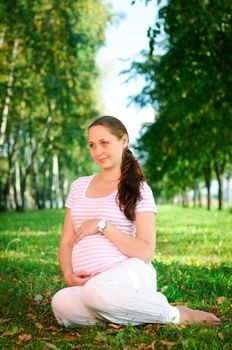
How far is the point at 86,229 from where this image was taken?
450cm

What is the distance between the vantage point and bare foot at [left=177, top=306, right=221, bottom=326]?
4.56 meters

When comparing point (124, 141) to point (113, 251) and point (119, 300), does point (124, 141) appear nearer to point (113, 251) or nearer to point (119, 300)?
point (113, 251)

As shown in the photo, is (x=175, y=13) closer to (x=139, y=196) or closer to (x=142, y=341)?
(x=139, y=196)

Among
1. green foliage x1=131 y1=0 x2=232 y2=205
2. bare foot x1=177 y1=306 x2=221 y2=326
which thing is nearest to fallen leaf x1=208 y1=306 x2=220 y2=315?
bare foot x1=177 y1=306 x2=221 y2=326

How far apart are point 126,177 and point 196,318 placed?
128 cm

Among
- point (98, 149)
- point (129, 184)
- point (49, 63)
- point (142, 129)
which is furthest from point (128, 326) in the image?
point (142, 129)

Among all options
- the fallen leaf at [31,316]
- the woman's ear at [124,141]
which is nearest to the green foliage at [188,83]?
the woman's ear at [124,141]

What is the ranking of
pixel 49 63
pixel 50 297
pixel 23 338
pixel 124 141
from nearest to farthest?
pixel 23 338 < pixel 124 141 < pixel 50 297 < pixel 49 63

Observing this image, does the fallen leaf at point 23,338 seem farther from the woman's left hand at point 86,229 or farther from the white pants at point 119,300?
the woman's left hand at point 86,229

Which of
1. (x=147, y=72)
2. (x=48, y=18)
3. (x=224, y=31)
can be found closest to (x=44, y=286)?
(x=224, y=31)

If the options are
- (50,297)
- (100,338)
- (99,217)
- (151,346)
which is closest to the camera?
(151,346)

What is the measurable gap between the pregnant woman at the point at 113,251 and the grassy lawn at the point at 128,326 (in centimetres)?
14

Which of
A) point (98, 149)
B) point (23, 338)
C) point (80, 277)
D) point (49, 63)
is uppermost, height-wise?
point (49, 63)

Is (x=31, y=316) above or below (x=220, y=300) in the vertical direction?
below
